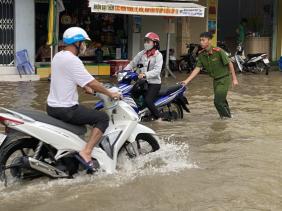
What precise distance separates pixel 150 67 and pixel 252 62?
10.4m

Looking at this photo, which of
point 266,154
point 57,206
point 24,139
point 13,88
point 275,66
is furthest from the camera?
point 275,66

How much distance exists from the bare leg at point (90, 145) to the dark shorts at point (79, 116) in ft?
0.18

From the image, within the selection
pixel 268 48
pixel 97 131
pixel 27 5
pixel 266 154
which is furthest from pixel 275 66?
pixel 97 131

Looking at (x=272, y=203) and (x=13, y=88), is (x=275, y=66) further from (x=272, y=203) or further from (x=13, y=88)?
(x=272, y=203)

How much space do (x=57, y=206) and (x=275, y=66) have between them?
16906 mm

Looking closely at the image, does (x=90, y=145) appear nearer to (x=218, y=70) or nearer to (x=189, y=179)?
(x=189, y=179)

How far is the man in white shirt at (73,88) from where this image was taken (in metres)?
5.42

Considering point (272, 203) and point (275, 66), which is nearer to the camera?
point (272, 203)

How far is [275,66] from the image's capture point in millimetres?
20688

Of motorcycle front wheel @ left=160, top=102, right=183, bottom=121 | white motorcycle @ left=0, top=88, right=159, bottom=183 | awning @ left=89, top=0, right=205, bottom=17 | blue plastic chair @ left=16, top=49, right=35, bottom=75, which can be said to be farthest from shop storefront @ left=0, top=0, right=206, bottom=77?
white motorcycle @ left=0, top=88, right=159, bottom=183

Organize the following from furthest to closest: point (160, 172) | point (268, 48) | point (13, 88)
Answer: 1. point (268, 48)
2. point (13, 88)
3. point (160, 172)

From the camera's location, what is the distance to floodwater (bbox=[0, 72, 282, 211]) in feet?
16.7

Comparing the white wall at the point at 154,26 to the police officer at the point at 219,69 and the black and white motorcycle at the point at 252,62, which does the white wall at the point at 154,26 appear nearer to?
the black and white motorcycle at the point at 252,62

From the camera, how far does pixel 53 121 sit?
18.0ft
